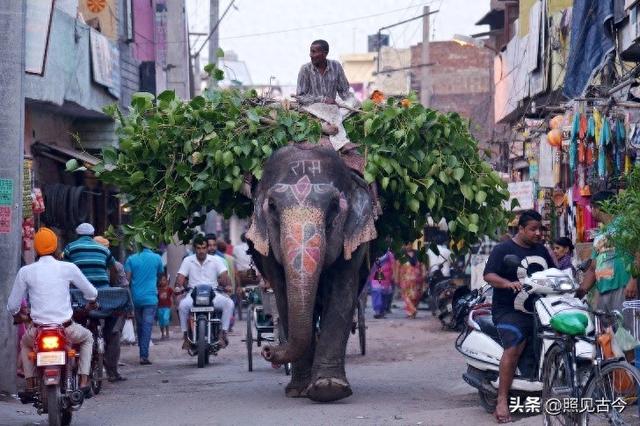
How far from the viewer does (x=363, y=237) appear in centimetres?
1294

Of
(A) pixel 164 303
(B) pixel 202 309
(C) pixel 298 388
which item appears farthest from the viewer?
(A) pixel 164 303

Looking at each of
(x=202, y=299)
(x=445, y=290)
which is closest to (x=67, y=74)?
(x=202, y=299)

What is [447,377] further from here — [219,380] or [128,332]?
[128,332]

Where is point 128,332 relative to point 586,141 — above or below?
below

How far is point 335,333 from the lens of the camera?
12.8 meters

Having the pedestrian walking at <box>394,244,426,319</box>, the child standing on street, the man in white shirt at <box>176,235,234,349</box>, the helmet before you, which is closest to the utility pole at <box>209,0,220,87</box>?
the pedestrian walking at <box>394,244,426,319</box>

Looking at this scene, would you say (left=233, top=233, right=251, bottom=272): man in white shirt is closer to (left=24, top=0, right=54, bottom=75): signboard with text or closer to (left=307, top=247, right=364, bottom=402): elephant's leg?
(left=24, top=0, right=54, bottom=75): signboard with text

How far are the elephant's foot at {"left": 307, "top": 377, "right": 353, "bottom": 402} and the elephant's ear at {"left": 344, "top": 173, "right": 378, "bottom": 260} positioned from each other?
1166mm

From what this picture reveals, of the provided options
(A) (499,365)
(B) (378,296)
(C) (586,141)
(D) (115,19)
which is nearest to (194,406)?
(A) (499,365)

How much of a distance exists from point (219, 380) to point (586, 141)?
5122 mm

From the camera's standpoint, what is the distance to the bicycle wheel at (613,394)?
829 cm

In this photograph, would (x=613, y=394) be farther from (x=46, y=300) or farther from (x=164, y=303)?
(x=164, y=303)

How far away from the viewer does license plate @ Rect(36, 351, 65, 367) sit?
425 inches

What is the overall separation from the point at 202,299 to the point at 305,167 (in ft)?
15.9
